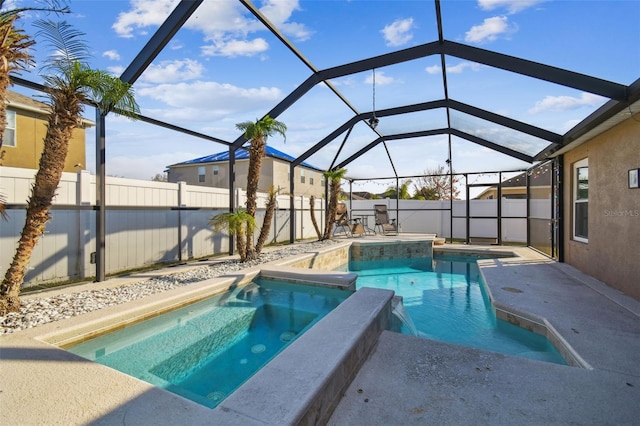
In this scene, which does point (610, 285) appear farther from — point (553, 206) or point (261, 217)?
point (261, 217)

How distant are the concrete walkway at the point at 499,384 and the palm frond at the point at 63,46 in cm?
470

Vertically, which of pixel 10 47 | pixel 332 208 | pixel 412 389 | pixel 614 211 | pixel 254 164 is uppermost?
pixel 10 47

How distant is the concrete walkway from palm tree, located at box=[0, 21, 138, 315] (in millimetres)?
3813

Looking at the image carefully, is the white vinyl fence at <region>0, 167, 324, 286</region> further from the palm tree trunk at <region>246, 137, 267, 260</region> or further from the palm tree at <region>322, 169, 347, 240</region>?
the palm tree at <region>322, 169, 347, 240</region>

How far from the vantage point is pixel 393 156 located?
12695 mm

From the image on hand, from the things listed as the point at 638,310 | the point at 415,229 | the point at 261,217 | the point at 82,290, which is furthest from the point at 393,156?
the point at 82,290

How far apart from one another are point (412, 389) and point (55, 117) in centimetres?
455

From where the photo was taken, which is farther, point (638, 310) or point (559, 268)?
point (559, 268)

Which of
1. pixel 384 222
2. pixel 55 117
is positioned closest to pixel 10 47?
pixel 55 117

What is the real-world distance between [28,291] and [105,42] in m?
3.71

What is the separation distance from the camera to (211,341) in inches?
134

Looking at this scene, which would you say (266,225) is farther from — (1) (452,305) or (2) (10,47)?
(2) (10,47)

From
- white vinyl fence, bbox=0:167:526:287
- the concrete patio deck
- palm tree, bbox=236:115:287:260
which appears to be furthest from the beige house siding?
the concrete patio deck

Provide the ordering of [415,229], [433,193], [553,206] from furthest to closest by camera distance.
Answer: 1. [433,193]
2. [415,229]
3. [553,206]
